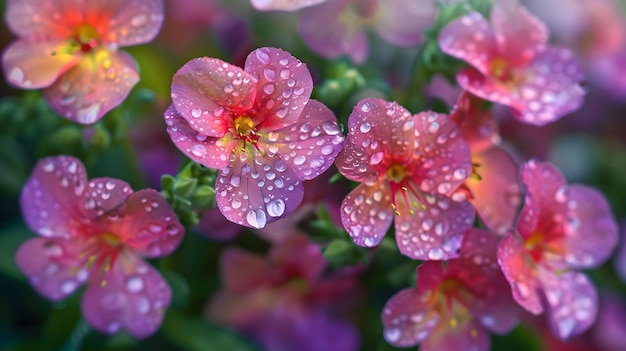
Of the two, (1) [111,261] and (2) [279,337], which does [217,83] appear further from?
(2) [279,337]

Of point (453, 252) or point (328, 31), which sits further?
point (328, 31)

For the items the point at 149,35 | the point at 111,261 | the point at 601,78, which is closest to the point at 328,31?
the point at 149,35

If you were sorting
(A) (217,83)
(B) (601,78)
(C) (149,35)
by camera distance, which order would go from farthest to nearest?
1. (B) (601,78)
2. (C) (149,35)
3. (A) (217,83)

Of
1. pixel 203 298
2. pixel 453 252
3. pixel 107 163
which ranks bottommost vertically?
pixel 203 298

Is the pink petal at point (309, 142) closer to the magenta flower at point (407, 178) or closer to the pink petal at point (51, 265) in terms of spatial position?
the magenta flower at point (407, 178)

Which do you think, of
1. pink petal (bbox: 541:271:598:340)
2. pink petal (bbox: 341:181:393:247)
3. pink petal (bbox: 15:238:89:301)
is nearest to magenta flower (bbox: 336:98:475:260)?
pink petal (bbox: 341:181:393:247)

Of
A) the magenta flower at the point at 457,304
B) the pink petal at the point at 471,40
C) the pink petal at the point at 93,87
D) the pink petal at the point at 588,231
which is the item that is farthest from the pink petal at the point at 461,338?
the pink petal at the point at 93,87

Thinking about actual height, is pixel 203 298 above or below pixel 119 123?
below
